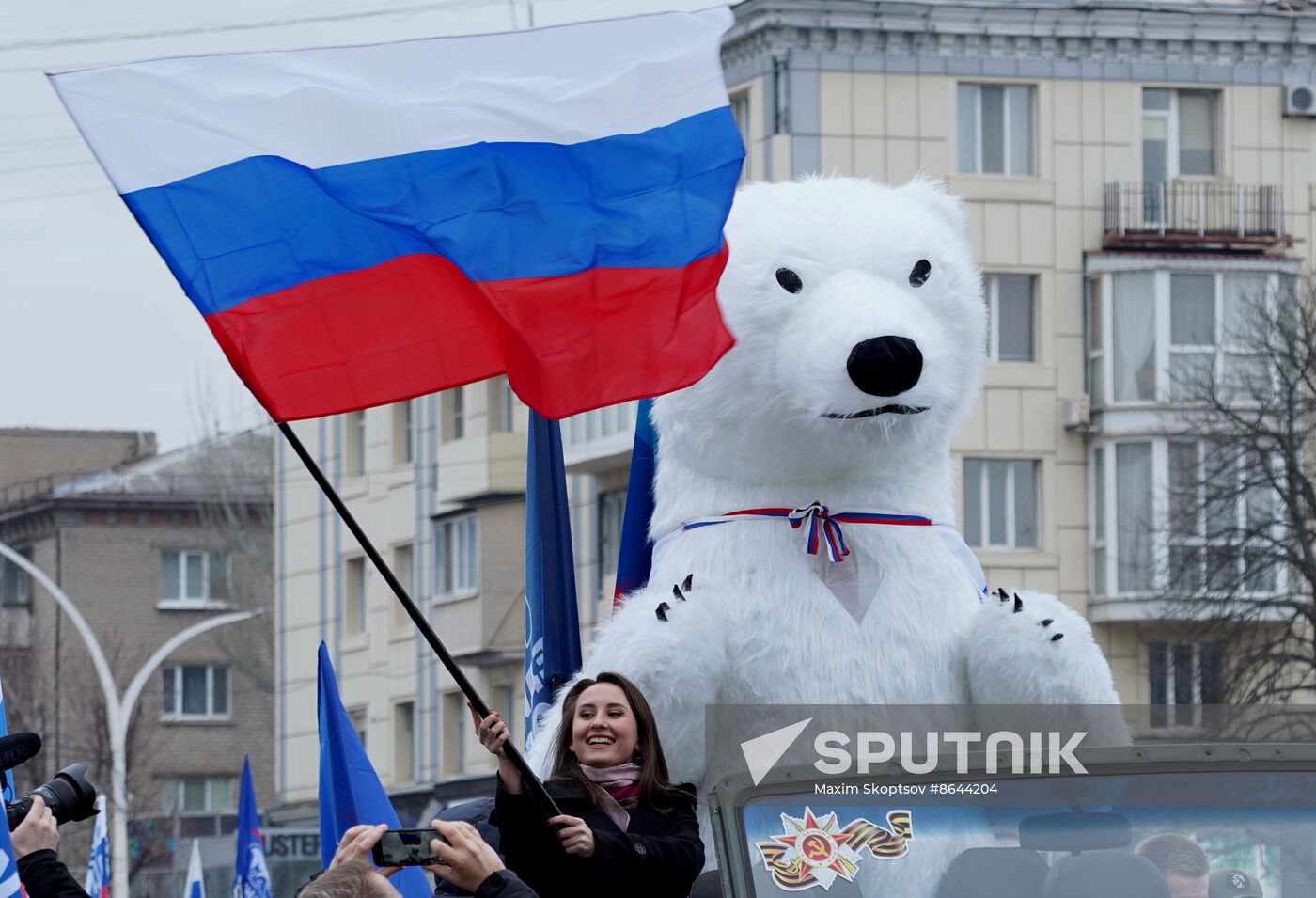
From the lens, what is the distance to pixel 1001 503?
108ft

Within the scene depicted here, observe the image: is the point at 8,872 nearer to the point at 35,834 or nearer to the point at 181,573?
the point at 35,834

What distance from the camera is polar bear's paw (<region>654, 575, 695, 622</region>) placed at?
7527mm

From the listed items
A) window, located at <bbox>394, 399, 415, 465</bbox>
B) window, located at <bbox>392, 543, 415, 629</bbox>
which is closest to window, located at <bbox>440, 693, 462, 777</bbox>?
window, located at <bbox>392, 543, 415, 629</bbox>

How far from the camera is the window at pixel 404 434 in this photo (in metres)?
40.3

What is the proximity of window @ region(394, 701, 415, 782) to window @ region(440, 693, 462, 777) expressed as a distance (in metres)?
1.00

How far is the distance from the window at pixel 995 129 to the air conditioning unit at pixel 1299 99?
3.10 metres

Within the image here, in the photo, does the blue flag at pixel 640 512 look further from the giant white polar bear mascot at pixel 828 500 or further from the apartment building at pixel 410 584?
the apartment building at pixel 410 584

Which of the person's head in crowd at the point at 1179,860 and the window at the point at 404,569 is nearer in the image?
the person's head in crowd at the point at 1179,860

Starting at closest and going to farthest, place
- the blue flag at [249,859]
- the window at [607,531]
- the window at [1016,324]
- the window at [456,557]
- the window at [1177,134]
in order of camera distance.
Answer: the blue flag at [249,859] < the window at [1016,324] < the window at [1177,134] < the window at [607,531] < the window at [456,557]

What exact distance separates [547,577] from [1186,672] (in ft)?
72.2

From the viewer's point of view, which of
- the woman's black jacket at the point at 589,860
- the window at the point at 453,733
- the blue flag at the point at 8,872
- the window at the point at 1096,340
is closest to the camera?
the blue flag at the point at 8,872

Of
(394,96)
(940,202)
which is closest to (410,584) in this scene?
(940,202)

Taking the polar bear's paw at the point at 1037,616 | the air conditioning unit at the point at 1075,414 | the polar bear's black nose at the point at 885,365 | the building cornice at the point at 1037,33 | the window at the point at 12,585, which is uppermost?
the building cornice at the point at 1037,33

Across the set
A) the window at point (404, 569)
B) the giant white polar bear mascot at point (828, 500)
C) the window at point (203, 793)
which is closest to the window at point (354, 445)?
the window at point (404, 569)
